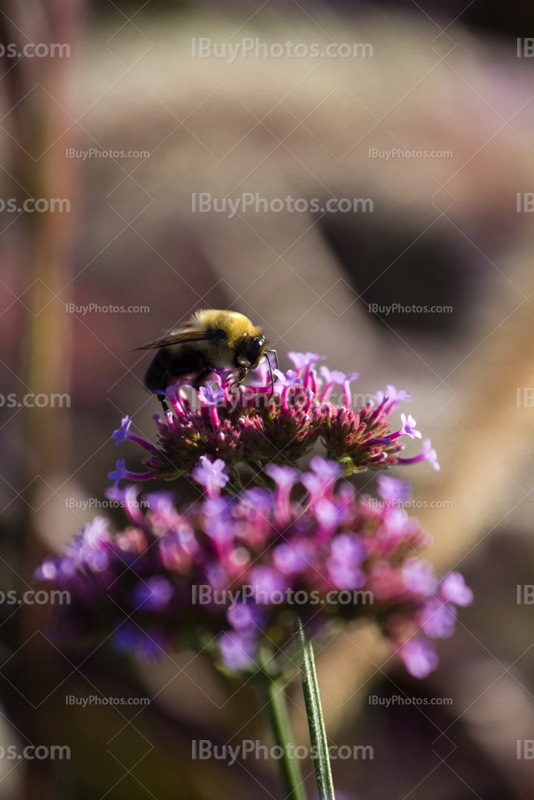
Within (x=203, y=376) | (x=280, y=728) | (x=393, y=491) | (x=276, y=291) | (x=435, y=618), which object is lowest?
(x=280, y=728)

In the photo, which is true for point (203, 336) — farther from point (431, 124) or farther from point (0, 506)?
point (431, 124)

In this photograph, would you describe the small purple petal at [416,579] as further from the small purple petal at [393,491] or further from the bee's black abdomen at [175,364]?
the bee's black abdomen at [175,364]

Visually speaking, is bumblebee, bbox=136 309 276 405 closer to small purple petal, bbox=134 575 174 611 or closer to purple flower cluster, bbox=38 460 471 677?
purple flower cluster, bbox=38 460 471 677

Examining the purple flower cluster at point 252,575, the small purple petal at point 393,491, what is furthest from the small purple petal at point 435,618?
the small purple petal at point 393,491

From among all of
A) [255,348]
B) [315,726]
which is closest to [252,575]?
[315,726]

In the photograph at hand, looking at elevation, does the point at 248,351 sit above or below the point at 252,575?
above

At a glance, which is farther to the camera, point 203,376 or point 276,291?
point 276,291

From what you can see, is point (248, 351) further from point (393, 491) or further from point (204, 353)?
point (393, 491)
